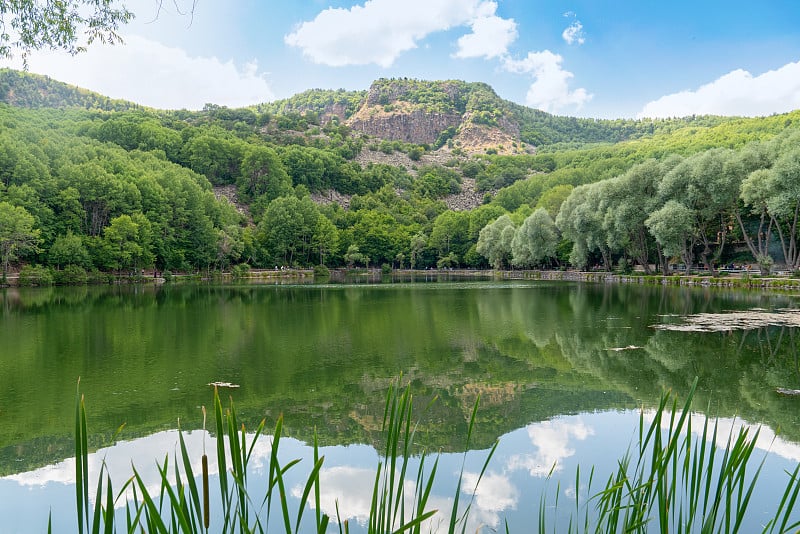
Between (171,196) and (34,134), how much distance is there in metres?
15.4

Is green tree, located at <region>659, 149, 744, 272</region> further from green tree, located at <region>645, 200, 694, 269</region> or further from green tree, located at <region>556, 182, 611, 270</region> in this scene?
green tree, located at <region>556, 182, 611, 270</region>

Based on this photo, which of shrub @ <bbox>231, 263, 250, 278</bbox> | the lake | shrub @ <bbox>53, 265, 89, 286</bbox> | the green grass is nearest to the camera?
the green grass

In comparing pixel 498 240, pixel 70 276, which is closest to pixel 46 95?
pixel 70 276

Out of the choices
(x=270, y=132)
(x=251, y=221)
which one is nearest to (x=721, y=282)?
(x=251, y=221)

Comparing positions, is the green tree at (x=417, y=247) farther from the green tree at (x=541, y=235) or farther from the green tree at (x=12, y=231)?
the green tree at (x=12, y=231)

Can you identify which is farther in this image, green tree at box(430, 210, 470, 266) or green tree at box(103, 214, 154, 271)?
green tree at box(430, 210, 470, 266)

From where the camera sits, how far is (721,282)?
3744cm

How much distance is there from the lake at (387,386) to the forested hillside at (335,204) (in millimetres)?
23757

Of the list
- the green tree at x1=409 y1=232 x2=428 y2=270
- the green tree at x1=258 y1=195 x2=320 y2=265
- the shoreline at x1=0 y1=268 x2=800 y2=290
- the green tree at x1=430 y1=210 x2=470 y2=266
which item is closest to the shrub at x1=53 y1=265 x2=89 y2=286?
the shoreline at x1=0 y1=268 x2=800 y2=290

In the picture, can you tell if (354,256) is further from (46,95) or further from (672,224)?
(46,95)

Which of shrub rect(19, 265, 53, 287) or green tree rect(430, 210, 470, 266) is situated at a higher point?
green tree rect(430, 210, 470, 266)

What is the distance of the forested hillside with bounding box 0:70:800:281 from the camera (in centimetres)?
4028

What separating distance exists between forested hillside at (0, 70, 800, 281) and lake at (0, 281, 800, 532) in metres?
23.8

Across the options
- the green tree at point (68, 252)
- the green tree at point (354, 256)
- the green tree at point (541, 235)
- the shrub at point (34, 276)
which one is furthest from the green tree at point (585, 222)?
the shrub at point (34, 276)
